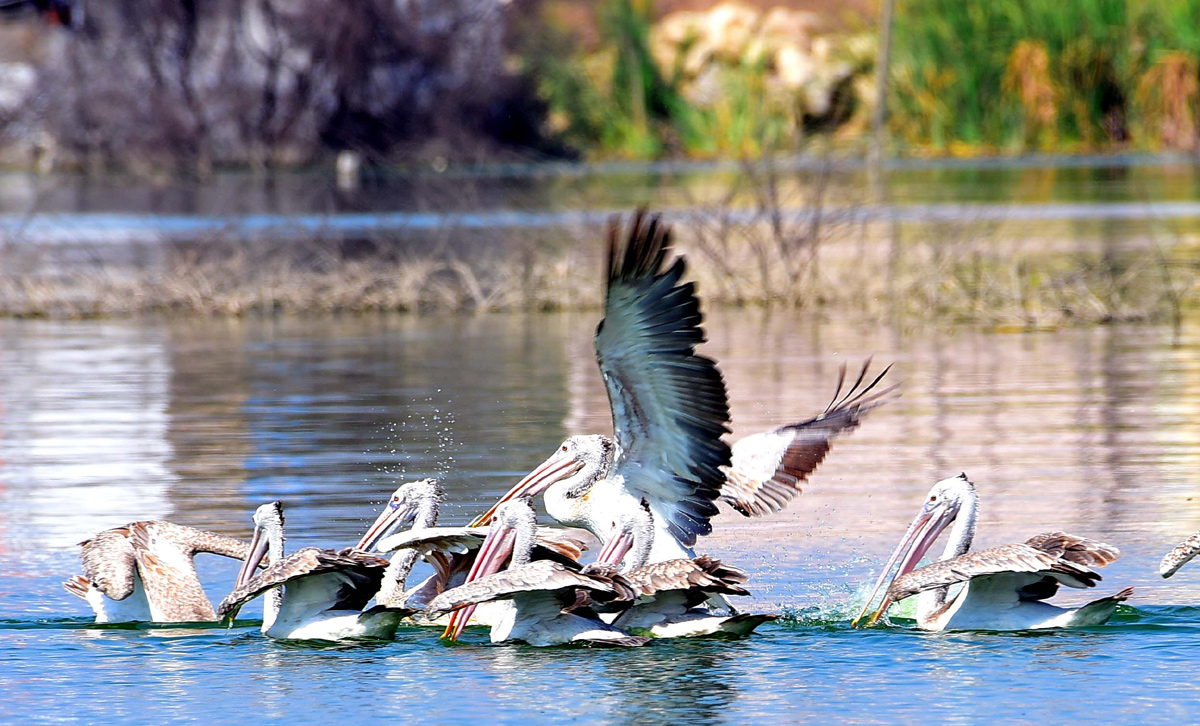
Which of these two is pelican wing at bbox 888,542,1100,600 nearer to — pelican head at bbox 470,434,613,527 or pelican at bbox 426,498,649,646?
pelican at bbox 426,498,649,646

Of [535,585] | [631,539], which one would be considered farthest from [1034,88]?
[535,585]

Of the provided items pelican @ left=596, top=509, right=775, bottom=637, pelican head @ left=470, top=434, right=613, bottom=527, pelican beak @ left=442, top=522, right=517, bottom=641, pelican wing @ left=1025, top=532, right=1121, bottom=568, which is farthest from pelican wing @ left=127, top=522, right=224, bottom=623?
pelican wing @ left=1025, top=532, right=1121, bottom=568

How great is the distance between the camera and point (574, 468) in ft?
26.7

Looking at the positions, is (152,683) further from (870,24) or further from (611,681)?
(870,24)

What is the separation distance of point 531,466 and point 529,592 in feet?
11.8

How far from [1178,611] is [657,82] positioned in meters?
48.8

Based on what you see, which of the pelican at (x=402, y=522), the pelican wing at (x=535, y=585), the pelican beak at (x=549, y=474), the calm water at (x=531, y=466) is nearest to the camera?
the calm water at (x=531, y=466)

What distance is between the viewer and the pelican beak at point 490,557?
747 centimetres

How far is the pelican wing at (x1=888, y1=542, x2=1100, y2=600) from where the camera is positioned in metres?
7.04

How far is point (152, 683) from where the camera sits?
6.87 m

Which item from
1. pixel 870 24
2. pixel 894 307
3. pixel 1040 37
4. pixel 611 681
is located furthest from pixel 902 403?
pixel 870 24

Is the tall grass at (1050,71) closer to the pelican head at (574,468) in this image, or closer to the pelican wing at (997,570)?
the pelican head at (574,468)

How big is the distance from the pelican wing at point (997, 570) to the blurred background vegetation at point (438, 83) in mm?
37445

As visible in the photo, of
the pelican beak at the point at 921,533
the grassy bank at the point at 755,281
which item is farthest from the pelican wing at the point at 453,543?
the grassy bank at the point at 755,281
